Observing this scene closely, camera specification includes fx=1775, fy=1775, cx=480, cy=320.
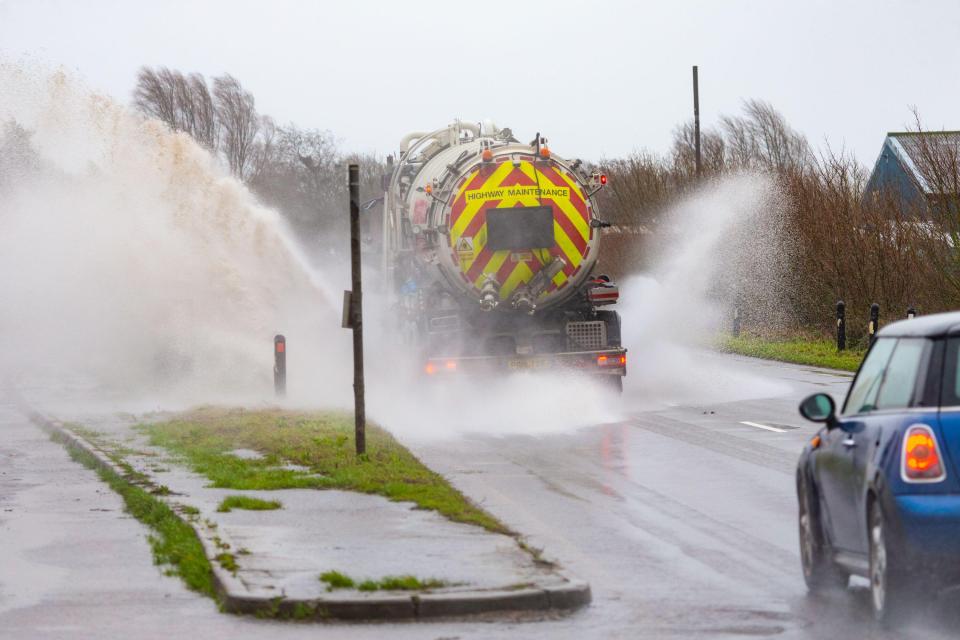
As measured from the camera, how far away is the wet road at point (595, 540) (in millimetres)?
8781

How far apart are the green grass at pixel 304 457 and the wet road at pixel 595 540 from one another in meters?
0.43

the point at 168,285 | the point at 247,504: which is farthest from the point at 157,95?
the point at 247,504

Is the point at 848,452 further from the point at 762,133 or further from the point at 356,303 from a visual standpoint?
the point at 762,133

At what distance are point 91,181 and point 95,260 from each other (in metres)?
1.97

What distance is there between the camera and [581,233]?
23703mm

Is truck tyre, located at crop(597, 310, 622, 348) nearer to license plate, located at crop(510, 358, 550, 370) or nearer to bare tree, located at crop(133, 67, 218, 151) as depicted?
license plate, located at crop(510, 358, 550, 370)

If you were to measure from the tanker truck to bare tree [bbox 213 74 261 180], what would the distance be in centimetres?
6408

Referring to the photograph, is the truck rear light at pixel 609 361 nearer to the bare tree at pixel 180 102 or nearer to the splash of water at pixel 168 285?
the splash of water at pixel 168 285

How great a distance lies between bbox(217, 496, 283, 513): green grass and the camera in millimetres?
13047

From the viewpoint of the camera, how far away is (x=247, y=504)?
43.3 ft

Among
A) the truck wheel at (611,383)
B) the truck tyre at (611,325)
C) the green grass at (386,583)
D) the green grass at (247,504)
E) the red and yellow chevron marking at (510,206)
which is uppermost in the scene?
the red and yellow chevron marking at (510,206)

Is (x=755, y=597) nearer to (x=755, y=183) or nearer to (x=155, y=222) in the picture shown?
(x=155, y=222)

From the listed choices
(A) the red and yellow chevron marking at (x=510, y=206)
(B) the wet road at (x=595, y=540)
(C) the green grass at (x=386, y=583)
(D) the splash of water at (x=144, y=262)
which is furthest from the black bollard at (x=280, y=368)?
(C) the green grass at (x=386, y=583)

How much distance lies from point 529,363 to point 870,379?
14.6m
